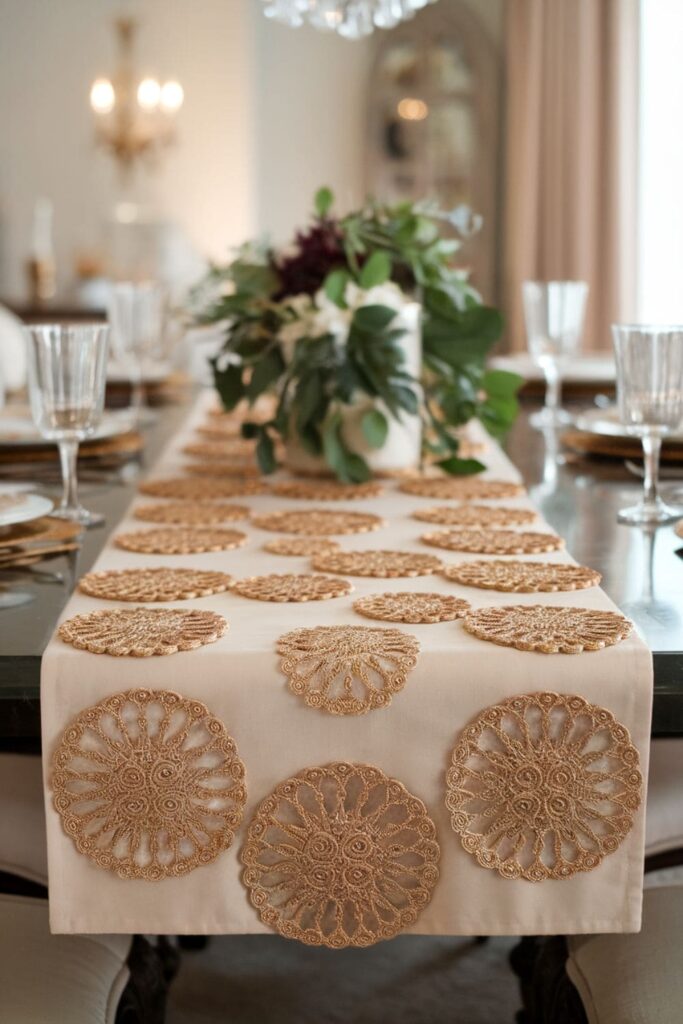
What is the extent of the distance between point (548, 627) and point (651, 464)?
1.51 ft

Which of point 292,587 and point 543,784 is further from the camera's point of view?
point 292,587

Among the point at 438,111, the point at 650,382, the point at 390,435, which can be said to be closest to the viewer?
the point at 650,382

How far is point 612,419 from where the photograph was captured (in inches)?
69.5

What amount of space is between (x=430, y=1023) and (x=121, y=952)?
880 millimetres

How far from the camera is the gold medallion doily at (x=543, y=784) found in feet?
2.60

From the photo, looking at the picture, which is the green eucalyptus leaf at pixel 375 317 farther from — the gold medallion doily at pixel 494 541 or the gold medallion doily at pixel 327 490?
the gold medallion doily at pixel 494 541

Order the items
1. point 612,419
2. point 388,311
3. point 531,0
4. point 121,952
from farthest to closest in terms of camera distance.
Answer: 1. point 531,0
2. point 612,419
3. point 388,311
4. point 121,952

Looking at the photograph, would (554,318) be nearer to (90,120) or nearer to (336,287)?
(336,287)

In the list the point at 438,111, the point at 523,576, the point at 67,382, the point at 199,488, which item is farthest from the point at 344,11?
the point at 438,111

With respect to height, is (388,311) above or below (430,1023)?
above

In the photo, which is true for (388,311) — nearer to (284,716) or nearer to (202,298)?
(202,298)

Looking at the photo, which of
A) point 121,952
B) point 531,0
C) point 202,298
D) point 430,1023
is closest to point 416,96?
point 531,0

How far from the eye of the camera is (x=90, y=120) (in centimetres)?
648

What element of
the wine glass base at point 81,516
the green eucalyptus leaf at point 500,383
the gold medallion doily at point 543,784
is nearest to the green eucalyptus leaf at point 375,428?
the green eucalyptus leaf at point 500,383
